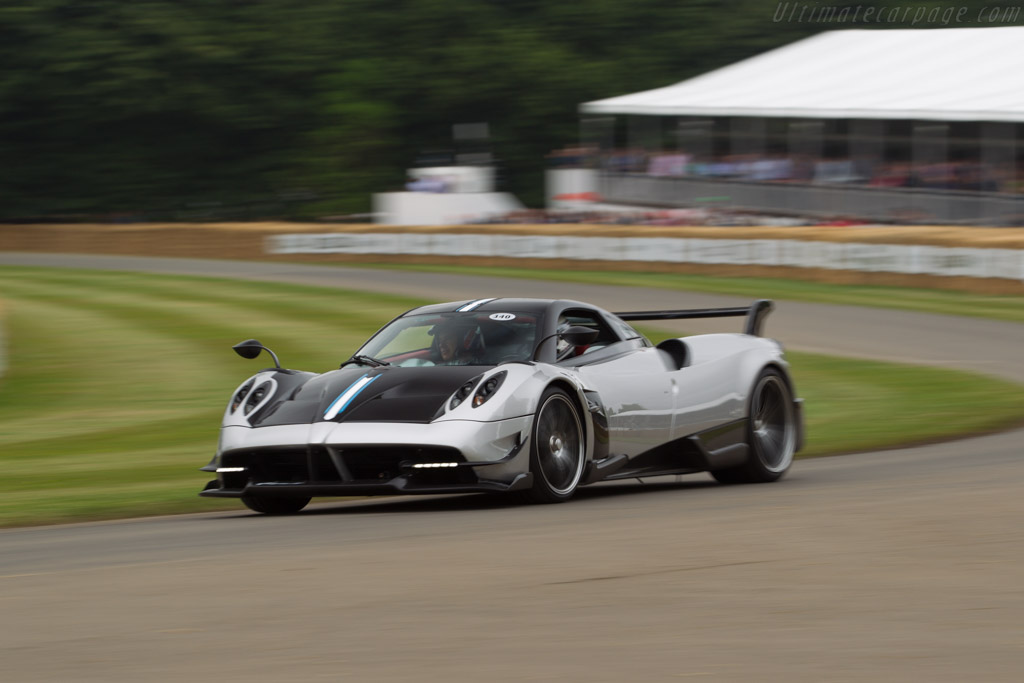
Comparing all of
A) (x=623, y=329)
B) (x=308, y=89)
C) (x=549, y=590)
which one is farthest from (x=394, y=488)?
(x=308, y=89)

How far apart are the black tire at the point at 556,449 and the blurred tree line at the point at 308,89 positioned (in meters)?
46.2

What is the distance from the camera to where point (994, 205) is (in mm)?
33719

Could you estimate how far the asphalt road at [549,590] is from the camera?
4902mm

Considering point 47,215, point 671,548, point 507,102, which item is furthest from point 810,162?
point 671,548

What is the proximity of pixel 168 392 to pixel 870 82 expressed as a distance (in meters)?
27.8

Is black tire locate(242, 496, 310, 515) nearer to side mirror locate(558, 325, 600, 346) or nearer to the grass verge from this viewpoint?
the grass verge

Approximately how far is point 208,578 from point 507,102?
51.0 metres

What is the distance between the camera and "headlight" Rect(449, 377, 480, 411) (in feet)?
28.3

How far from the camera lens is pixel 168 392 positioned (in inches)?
647

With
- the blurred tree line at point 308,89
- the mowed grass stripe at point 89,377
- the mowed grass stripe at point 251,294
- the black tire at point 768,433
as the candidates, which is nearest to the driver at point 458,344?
the black tire at point 768,433

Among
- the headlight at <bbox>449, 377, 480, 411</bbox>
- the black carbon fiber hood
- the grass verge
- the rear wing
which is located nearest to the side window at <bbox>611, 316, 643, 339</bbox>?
the rear wing

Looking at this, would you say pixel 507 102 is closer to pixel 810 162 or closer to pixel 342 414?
pixel 810 162

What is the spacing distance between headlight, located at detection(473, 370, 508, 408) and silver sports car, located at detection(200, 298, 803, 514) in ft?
0.03

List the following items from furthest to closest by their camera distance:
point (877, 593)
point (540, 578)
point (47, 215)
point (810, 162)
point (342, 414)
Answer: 1. point (47, 215)
2. point (810, 162)
3. point (342, 414)
4. point (540, 578)
5. point (877, 593)
